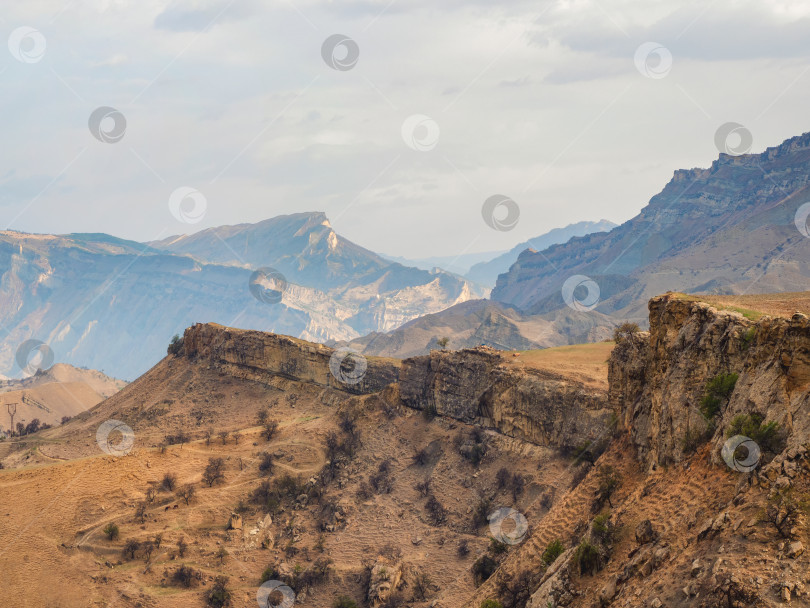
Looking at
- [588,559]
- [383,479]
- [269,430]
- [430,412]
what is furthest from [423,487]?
[588,559]

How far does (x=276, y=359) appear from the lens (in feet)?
235

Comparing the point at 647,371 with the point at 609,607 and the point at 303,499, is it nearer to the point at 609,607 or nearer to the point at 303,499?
the point at 609,607

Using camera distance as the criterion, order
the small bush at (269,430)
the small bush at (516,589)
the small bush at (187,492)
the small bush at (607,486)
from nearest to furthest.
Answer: the small bush at (607,486), the small bush at (516,589), the small bush at (187,492), the small bush at (269,430)

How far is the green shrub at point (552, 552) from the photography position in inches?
866

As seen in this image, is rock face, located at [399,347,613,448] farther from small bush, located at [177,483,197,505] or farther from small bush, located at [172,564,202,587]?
small bush, located at [172,564,202,587]

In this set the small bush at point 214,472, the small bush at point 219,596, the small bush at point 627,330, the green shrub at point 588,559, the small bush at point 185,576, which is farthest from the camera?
the small bush at point 214,472

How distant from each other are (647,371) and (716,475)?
335 inches

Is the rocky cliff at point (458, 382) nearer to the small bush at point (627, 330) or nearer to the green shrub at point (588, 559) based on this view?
the small bush at point (627, 330)

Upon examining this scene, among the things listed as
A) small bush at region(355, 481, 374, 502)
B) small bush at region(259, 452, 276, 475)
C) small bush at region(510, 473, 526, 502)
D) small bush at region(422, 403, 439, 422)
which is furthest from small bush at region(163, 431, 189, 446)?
small bush at region(510, 473, 526, 502)

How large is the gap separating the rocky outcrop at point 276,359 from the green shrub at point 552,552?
42996 mm

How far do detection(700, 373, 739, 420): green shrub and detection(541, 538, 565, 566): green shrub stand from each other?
21.6 ft

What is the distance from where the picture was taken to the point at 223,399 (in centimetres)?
7050

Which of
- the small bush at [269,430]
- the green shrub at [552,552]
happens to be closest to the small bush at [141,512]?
the small bush at [269,430]

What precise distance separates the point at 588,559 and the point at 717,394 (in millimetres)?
5429
